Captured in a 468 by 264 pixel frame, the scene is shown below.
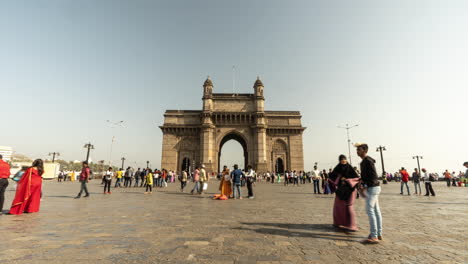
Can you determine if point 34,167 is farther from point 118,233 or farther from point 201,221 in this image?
point 201,221

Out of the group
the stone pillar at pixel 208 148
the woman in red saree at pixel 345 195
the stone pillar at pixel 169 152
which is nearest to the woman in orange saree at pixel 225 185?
the woman in red saree at pixel 345 195

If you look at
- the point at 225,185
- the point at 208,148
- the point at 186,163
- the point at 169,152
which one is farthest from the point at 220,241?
the point at 169,152

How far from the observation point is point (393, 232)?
4637mm

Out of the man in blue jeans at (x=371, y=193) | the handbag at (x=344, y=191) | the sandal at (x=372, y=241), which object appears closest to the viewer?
the sandal at (x=372, y=241)

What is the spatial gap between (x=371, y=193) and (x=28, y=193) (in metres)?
9.36

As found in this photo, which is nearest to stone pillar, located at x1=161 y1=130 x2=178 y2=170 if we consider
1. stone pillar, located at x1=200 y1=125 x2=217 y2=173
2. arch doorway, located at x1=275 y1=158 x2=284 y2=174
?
stone pillar, located at x1=200 y1=125 x2=217 y2=173

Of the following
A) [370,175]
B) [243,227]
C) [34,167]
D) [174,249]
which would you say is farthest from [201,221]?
[34,167]

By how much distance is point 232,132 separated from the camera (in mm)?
41531

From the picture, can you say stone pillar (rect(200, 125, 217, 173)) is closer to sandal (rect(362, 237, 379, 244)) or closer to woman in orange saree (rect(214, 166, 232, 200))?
woman in orange saree (rect(214, 166, 232, 200))

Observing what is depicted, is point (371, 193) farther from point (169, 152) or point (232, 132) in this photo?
point (169, 152)

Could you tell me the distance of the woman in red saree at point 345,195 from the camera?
4887mm

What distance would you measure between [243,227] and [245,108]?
37.6 meters

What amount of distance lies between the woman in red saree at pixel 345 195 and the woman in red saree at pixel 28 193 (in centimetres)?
864

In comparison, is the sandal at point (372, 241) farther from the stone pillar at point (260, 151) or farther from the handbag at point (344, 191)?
the stone pillar at point (260, 151)
